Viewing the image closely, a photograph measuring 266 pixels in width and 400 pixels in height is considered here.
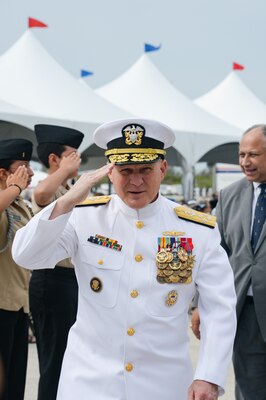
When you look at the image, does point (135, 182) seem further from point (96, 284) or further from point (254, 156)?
point (254, 156)

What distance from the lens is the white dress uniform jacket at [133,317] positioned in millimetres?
2562

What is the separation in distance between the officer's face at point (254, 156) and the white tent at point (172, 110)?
1336cm

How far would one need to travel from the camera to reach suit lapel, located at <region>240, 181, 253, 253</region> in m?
4.11

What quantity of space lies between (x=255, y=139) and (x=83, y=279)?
6.11 feet

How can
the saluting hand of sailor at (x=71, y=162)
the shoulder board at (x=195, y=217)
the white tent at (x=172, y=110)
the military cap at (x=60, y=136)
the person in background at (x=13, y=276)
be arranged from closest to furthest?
1. the shoulder board at (x=195, y=217)
2. the saluting hand of sailor at (x=71, y=162)
3. the person in background at (x=13, y=276)
4. the military cap at (x=60, y=136)
5. the white tent at (x=172, y=110)

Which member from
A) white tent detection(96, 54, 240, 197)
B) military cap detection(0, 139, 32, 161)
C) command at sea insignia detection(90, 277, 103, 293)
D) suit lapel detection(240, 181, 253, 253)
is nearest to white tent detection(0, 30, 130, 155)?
white tent detection(96, 54, 240, 197)

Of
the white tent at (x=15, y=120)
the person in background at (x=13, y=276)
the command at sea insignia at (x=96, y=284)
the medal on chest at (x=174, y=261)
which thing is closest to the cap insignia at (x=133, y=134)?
the medal on chest at (x=174, y=261)

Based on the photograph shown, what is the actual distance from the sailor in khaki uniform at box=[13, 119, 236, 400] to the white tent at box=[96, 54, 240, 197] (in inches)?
585

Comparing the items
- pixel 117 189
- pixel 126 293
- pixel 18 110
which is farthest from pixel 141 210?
pixel 18 110

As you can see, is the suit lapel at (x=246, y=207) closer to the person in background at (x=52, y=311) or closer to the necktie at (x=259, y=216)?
the necktie at (x=259, y=216)

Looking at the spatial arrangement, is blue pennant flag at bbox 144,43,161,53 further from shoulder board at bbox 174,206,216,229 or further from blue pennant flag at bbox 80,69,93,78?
shoulder board at bbox 174,206,216,229

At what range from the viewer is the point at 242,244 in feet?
13.5

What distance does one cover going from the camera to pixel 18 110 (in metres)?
14.5

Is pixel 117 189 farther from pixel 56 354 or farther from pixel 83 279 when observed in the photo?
pixel 56 354
